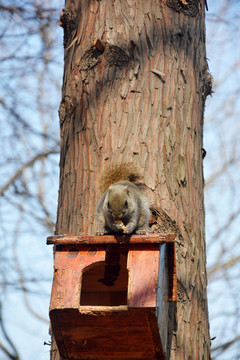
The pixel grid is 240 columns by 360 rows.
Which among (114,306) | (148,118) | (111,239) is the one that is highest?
(148,118)

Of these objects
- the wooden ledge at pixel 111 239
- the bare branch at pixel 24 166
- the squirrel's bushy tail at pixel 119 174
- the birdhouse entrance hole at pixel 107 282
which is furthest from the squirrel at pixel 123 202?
the bare branch at pixel 24 166

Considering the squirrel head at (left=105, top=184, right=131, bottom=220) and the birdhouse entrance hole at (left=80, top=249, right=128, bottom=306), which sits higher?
the squirrel head at (left=105, top=184, right=131, bottom=220)

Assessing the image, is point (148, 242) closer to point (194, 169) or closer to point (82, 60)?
point (194, 169)

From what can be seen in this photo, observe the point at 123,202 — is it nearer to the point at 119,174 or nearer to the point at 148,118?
the point at 119,174

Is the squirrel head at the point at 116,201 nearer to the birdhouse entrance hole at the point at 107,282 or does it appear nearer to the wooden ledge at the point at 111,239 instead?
the birdhouse entrance hole at the point at 107,282

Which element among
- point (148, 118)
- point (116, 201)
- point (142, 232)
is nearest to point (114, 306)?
point (142, 232)

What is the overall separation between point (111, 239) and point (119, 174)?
1.74 feet

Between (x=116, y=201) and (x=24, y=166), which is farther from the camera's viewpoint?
(x=24, y=166)

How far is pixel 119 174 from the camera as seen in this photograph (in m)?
2.74

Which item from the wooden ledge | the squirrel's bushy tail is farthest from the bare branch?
the wooden ledge

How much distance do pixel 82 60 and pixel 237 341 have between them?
3.84 meters

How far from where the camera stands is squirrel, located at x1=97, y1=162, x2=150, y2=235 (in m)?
2.71

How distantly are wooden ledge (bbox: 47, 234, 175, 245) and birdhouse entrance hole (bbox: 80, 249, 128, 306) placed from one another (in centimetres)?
17

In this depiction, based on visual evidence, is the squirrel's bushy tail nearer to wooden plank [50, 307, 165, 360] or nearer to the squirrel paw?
the squirrel paw
